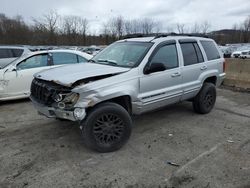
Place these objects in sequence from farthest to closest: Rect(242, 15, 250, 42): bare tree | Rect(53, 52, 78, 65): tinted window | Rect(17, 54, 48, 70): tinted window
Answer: Rect(242, 15, 250, 42): bare tree → Rect(53, 52, 78, 65): tinted window → Rect(17, 54, 48, 70): tinted window

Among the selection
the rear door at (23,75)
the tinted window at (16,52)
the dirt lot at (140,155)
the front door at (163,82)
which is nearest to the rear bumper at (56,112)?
the dirt lot at (140,155)

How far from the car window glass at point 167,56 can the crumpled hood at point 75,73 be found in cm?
78

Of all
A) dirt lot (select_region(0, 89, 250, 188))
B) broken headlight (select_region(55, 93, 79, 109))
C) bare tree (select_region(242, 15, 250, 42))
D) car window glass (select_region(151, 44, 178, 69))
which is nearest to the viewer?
dirt lot (select_region(0, 89, 250, 188))

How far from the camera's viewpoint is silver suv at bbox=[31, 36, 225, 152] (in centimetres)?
379

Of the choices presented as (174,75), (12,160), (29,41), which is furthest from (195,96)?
(29,41)

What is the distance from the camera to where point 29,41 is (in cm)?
4625

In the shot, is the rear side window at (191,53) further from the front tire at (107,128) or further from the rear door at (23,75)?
the rear door at (23,75)

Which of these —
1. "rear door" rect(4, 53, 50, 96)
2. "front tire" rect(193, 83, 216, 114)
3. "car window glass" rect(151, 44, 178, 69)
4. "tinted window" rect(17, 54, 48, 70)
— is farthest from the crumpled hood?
"tinted window" rect(17, 54, 48, 70)

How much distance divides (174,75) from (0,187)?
3.43m

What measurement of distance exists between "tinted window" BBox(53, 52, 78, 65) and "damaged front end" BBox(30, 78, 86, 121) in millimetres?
3760

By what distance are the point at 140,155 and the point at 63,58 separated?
5.01m

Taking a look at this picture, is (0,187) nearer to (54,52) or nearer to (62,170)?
(62,170)

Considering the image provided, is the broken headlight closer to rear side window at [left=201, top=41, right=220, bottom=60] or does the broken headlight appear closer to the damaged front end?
the damaged front end

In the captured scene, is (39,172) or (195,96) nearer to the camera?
(39,172)
